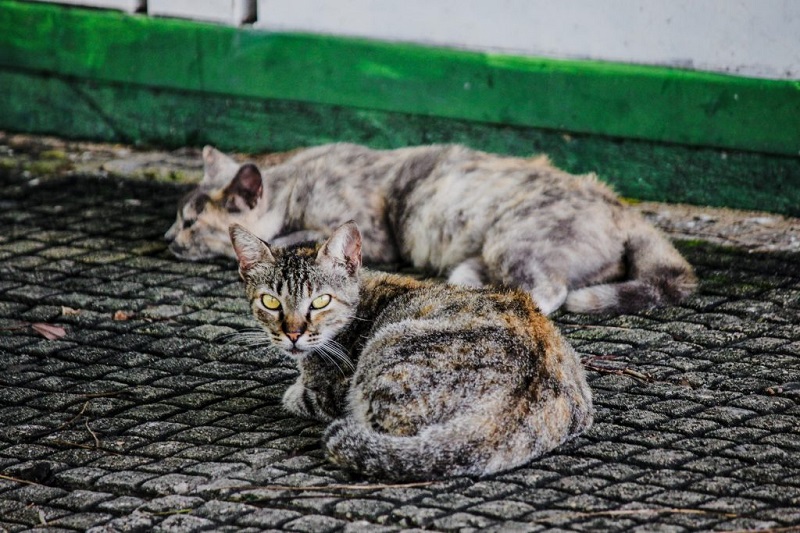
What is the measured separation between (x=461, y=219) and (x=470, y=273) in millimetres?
532

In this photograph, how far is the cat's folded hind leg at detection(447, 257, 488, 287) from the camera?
23.8 feet

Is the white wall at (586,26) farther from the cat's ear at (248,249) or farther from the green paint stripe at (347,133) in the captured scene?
the cat's ear at (248,249)

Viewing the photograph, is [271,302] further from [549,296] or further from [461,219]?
[461,219]

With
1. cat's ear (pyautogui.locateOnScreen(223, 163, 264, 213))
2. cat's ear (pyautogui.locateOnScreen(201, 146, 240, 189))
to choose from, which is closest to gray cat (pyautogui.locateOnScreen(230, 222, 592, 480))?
cat's ear (pyautogui.locateOnScreen(223, 163, 264, 213))

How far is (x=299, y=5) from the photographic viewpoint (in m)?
9.38

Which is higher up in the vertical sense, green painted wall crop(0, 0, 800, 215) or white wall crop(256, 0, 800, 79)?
white wall crop(256, 0, 800, 79)

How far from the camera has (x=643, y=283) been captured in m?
6.99

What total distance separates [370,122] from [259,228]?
1641 millimetres

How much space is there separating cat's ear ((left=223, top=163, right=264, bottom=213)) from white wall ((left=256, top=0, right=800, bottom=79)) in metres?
1.78

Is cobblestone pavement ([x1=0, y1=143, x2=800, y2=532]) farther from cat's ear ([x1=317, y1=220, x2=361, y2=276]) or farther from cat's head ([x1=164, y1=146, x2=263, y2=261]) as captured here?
cat's ear ([x1=317, y1=220, x2=361, y2=276])

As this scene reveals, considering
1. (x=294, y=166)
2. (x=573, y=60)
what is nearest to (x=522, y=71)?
(x=573, y=60)

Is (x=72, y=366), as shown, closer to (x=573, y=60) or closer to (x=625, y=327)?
(x=625, y=327)

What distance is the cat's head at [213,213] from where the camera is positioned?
805 cm

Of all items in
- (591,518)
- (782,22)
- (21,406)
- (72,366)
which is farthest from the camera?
(782,22)
